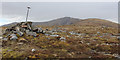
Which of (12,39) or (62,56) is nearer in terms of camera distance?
(62,56)

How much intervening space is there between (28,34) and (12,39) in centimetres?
432

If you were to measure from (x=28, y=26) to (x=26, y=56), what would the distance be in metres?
14.5

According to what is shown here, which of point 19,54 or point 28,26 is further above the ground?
point 28,26

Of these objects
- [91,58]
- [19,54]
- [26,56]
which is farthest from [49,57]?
[91,58]

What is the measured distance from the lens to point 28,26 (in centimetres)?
2500

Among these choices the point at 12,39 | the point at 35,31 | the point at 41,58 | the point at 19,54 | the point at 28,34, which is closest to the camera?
the point at 41,58

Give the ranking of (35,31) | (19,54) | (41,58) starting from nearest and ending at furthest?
(41,58) < (19,54) < (35,31)

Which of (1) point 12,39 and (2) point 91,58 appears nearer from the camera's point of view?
(2) point 91,58

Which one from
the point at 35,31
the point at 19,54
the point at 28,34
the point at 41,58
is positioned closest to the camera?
the point at 41,58

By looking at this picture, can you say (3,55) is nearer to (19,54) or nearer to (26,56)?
(19,54)

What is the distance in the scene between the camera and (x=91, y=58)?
37.8 feet

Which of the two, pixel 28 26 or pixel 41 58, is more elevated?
pixel 28 26

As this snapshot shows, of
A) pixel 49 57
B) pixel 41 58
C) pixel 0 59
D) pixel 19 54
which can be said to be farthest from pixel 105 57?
pixel 0 59

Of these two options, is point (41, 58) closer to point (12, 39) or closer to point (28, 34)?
point (12, 39)
